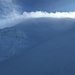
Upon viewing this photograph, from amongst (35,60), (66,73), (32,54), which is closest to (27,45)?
(32,54)

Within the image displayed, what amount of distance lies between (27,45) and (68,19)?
8.47 m

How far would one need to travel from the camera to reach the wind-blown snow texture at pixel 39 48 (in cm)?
1955

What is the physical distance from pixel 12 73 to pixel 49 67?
13.1ft

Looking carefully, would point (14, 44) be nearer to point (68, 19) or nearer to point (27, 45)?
point (27, 45)

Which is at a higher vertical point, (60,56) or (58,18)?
(58,18)

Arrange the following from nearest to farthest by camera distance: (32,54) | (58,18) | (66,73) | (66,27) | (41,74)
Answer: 1. (66,73)
2. (41,74)
3. (32,54)
4. (66,27)
5. (58,18)

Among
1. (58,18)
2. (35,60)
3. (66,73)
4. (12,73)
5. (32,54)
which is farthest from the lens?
(58,18)

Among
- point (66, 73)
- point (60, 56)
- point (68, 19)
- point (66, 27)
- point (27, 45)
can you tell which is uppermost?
point (68, 19)

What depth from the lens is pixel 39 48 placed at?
83.0 feet

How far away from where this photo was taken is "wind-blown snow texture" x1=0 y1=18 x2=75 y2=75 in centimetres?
1955

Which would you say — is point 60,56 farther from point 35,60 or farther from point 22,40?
point 22,40

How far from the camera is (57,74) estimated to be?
685 inches

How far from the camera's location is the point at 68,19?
104 ft

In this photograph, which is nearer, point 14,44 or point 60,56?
point 60,56
